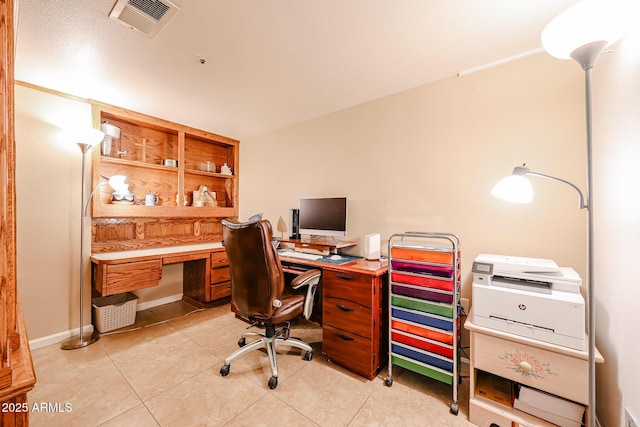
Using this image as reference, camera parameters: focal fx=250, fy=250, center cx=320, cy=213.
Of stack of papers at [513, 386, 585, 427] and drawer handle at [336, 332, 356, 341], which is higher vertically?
drawer handle at [336, 332, 356, 341]

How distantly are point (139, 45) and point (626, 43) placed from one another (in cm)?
274

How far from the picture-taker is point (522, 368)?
1343mm

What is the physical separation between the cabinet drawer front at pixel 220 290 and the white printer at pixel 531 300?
2.78 m

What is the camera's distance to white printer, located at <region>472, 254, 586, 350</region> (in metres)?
Answer: 1.23

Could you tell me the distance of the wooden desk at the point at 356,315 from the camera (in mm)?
1804

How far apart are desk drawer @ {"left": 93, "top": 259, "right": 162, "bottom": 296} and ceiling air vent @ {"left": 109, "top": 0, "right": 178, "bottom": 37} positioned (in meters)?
2.02

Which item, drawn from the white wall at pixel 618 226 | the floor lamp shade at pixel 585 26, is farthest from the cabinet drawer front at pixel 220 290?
the floor lamp shade at pixel 585 26

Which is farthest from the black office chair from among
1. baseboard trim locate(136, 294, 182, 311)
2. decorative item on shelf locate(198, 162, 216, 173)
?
decorative item on shelf locate(198, 162, 216, 173)

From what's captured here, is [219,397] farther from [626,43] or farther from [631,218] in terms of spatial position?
[626,43]

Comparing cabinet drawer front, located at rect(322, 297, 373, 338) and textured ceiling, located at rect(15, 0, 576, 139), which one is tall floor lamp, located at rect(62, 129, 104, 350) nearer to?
textured ceiling, located at rect(15, 0, 576, 139)

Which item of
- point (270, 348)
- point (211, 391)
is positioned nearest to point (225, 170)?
point (270, 348)

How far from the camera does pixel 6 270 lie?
2.12 feet

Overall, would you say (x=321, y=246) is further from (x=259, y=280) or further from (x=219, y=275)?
(x=219, y=275)

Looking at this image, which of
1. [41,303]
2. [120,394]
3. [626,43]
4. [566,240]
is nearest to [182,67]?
[120,394]
